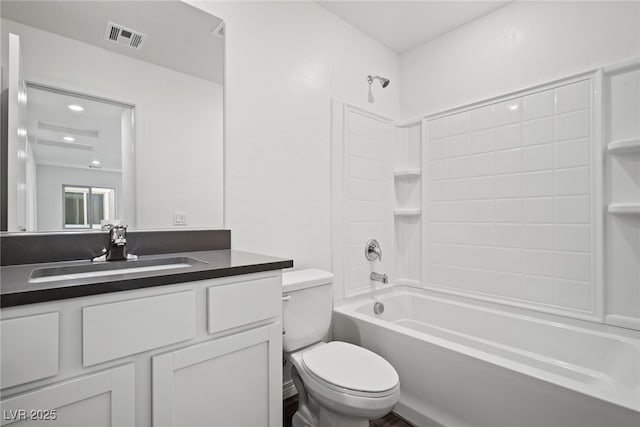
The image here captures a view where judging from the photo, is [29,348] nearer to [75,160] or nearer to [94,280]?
[94,280]

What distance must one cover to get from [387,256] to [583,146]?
142cm

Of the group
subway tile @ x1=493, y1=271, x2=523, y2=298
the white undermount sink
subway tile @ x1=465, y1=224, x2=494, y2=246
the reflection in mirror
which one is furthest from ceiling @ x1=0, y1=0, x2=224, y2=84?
subway tile @ x1=493, y1=271, x2=523, y2=298

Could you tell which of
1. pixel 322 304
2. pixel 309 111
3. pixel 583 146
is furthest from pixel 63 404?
pixel 583 146

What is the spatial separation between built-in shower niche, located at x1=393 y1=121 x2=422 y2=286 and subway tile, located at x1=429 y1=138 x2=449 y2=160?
0.35 feet

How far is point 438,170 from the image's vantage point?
2.41 metres

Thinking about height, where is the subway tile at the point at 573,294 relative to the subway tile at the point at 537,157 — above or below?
below

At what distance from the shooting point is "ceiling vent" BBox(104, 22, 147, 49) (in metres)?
1.29

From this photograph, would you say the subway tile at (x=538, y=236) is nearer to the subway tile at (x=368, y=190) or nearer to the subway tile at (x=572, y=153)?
the subway tile at (x=572, y=153)

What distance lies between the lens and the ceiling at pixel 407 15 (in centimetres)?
209

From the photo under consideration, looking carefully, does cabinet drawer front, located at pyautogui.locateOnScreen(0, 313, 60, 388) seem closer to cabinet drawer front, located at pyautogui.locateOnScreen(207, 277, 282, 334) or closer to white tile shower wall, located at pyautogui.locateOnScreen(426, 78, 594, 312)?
cabinet drawer front, located at pyautogui.locateOnScreen(207, 277, 282, 334)

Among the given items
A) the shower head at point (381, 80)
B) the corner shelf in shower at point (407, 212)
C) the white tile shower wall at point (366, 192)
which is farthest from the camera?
the corner shelf in shower at point (407, 212)

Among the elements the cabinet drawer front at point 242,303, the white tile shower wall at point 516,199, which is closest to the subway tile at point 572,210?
the white tile shower wall at point 516,199

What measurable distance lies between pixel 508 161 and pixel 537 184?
232 mm

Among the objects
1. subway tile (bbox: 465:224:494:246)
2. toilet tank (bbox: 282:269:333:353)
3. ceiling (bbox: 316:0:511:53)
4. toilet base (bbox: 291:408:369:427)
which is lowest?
toilet base (bbox: 291:408:369:427)
